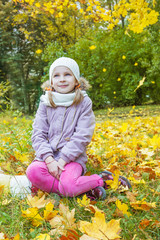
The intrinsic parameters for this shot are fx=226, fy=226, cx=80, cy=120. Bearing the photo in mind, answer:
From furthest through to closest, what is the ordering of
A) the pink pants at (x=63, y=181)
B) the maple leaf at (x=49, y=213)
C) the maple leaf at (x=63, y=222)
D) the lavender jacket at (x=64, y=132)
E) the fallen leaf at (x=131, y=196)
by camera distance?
the lavender jacket at (x=64, y=132) < the pink pants at (x=63, y=181) < the fallen leaf at (x=131, y=196) < the maple leaf at (x=49, y=213) < the maple leaf at (x=63, y=222)

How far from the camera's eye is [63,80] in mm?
1808

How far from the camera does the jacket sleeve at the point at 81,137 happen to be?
159 cm

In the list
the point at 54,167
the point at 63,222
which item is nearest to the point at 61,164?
the point at 54,167

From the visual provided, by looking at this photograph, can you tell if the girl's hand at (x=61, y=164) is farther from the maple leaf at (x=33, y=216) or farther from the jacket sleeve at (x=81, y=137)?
the maple leaf at (x=33, y=216)

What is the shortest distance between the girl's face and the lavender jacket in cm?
15

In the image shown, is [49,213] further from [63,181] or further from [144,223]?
[144,223]

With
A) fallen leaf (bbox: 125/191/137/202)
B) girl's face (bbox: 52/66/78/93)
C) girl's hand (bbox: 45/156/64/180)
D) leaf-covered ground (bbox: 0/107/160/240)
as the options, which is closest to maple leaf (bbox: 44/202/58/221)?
leaf-covered ground (bbox: 0/107/160/240)

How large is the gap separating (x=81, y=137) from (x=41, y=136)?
1.06ft

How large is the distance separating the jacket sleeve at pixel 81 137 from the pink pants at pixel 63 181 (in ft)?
0.30

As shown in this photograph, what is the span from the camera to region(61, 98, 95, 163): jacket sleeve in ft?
5.21

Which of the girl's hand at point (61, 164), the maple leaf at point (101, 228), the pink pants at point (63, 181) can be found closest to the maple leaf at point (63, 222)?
the maple leaf at point (101, 228)

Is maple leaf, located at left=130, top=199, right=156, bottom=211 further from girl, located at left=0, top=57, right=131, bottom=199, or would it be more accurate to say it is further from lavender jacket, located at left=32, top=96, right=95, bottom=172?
lavender jacket, located at left=32, top=96, right=95, bottom=172

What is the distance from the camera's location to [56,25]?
37.8 ft

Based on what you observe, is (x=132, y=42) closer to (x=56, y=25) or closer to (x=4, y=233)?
(x=56, y=25)
